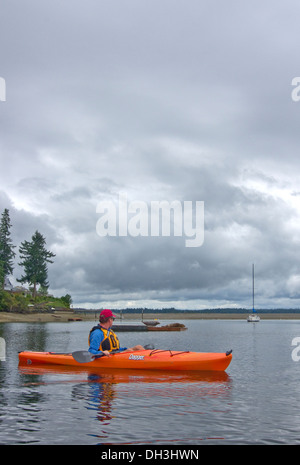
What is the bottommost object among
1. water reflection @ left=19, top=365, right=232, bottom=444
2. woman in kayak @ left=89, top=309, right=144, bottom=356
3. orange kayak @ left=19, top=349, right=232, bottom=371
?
water reflection @ left=19, top=365, right=232, bottom=444

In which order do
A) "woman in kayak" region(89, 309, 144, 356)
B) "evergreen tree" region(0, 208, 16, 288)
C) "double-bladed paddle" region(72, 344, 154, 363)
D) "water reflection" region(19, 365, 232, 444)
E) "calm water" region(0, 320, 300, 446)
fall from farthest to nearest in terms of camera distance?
"evergreen tree" region(0, 208, 16, 288) < "double-bladed paddle" region(72, 344, 154, 363) < "woman in kayak" region(89, 309, 144, 356) < "water reflection" region(19, 365, 232, 444) < "calm water" region(0, 320, 300, 446)

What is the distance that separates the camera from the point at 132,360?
19484 millimetres

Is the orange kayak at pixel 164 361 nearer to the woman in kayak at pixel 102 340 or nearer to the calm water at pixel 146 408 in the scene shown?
the woman in kayak at pixel 102 340

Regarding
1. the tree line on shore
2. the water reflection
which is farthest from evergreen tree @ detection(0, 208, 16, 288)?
the water reflection

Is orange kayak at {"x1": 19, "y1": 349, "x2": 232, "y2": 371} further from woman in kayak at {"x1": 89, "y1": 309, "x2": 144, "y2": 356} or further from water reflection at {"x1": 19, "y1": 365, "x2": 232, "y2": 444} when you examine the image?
woman in kayak at {"x1": 89, "y1": 309, "x2": 144, "y2": 356}

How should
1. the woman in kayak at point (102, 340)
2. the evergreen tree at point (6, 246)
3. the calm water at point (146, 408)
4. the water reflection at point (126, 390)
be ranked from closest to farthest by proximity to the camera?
the calm water at point (146, 408) → the water reflection at point (126, 390) → the woman in kayak at point (102, 340) → the evergreen tree at point (6, 246)

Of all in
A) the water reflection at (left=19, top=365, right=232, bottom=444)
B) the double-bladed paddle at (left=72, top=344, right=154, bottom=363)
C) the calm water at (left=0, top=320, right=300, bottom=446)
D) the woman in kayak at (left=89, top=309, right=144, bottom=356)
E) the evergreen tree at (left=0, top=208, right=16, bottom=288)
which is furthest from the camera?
the evergreen tree at (left=0, top=208, right=16, bottom=288)

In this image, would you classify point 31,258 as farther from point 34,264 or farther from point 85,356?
point 85,356

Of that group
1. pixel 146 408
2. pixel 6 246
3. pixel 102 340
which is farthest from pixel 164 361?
pixel 6 246

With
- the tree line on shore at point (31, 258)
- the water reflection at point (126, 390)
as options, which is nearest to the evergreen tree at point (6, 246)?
the tree line on shore at point (31, 258)

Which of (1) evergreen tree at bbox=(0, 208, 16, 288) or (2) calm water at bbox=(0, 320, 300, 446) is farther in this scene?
(1) evergreen tree at bbox=(0, 208, 16, 288)

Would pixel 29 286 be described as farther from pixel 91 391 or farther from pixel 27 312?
pixel 91 391

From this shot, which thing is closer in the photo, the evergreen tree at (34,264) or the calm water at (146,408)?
the calm water at (146,408)
